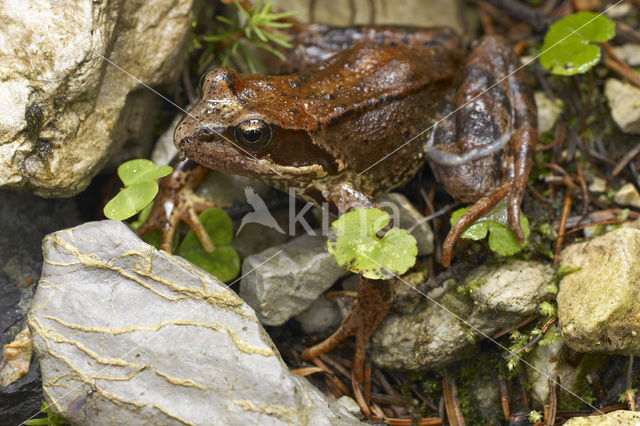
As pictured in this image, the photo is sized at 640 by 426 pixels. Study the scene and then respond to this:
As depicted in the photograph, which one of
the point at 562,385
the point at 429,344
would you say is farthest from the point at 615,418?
the point at 429,344

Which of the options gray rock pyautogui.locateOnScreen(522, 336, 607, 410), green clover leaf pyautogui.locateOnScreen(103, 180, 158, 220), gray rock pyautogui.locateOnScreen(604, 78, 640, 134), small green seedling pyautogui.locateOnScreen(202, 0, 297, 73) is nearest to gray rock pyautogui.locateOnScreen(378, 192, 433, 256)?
gray rock pyautogui.locateOnScreen(522, 336, 607, 410)

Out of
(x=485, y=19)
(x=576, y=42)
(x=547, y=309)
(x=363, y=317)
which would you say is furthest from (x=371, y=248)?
(x=485, y=19)

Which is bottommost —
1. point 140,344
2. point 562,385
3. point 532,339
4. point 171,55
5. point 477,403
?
point 477,403

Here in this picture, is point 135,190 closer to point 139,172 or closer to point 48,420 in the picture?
point 139,172

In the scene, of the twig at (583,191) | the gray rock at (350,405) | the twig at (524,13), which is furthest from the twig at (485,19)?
the gray rock at (350,405)

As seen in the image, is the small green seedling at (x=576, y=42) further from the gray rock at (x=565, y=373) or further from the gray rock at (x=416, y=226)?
the gray rock at (x=565, y=373)

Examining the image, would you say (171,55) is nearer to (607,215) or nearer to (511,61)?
(511,61)
